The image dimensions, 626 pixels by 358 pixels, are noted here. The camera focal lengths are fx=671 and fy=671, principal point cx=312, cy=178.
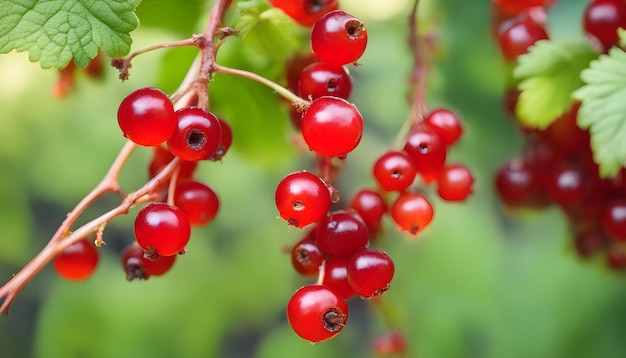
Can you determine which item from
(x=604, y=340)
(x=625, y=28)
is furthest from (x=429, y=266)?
(x=625, y=28)

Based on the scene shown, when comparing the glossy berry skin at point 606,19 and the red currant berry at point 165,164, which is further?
the glossy berry skin at point 606,19

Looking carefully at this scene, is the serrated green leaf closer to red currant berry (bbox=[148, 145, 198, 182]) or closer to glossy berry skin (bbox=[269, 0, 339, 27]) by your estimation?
glossy berry skin (bbox=[269, 0, 339, 27])

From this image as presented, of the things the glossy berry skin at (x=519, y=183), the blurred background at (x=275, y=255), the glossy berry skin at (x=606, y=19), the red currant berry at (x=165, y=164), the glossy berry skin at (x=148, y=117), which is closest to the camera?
the glossy berry skin at (x=148, y=117)

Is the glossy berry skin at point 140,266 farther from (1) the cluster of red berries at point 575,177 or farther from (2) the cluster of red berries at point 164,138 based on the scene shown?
(1) the cluster of red berries at point 575,177

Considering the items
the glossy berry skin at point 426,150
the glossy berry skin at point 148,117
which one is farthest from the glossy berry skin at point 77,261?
the glossy berry skin at point 426,150

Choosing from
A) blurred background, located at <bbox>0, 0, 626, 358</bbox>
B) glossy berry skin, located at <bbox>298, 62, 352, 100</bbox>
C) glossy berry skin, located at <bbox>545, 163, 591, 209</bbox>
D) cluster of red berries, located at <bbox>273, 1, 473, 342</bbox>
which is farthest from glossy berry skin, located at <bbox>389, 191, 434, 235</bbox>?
blurred background, located at <bbox>0, 0, 626, 358</bbox>

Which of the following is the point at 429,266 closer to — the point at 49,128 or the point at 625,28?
the point at 625,28

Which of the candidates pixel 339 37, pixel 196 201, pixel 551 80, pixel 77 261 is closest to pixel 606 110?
pixel 551 80

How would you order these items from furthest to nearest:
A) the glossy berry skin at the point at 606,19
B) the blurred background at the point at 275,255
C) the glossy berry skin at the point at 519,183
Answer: the blurred background at the point at 275,255 < the glossy berry skin at the point at 519,183 < the glossy berry skin at the point at 606,19
